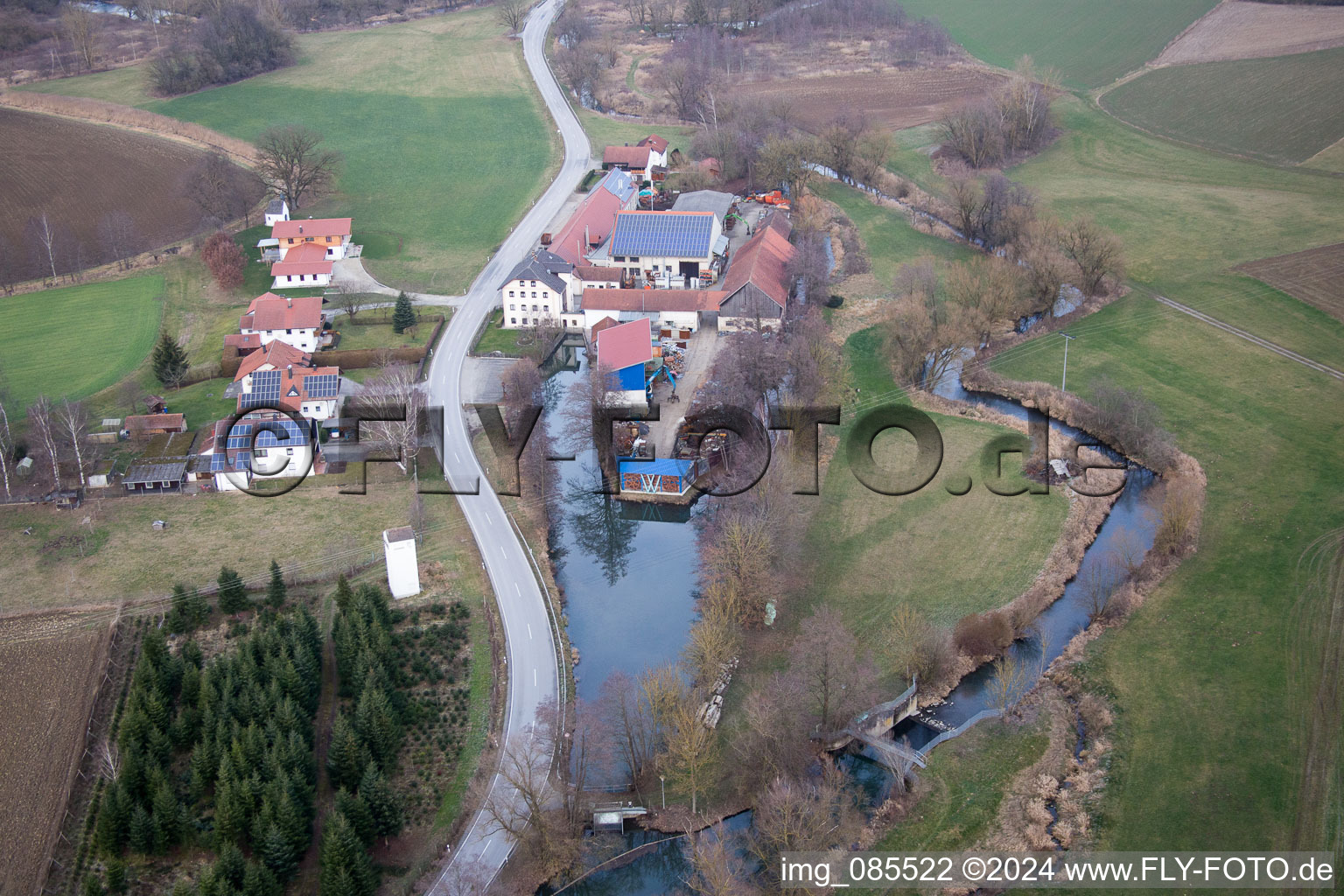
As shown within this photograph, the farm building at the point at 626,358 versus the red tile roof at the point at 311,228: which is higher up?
the red tile roof at the point at 311,228

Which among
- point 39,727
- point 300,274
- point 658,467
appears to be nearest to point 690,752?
point 658,467

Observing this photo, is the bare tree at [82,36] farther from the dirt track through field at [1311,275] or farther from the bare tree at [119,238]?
the dirt track through field at [1311,275]

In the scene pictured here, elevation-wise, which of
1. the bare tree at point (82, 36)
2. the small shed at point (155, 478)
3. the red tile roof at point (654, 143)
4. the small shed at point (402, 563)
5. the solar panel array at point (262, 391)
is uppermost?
the bare tree at point (82, 36)

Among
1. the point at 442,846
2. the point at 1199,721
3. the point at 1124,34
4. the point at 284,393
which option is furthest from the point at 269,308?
the point at 1124,34

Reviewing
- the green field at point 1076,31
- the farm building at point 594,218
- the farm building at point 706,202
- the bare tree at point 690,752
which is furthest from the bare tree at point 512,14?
the bare tree at point 690,752

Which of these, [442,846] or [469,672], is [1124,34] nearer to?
[469,672]

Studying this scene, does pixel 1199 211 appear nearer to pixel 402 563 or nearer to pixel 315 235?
pixel 315 235

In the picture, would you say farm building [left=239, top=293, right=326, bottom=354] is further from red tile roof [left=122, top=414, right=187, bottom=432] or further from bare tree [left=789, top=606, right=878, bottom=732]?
bare tree [left=789, top=606, right=878, bottom=732]
